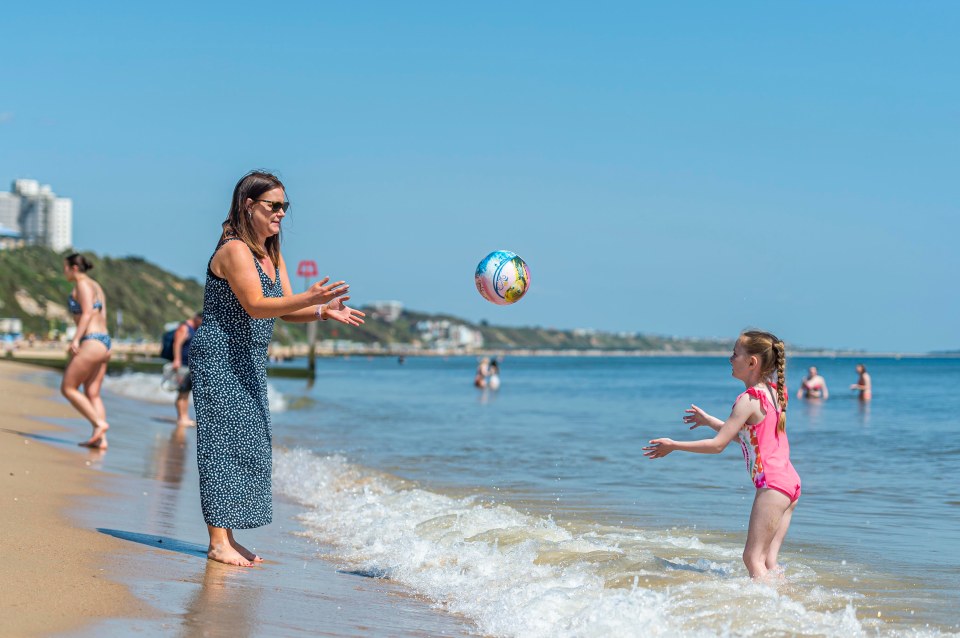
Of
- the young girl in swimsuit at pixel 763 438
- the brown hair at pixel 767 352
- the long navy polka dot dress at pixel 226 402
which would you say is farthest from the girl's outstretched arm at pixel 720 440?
the long navy polka dot dress at pixel 226 402

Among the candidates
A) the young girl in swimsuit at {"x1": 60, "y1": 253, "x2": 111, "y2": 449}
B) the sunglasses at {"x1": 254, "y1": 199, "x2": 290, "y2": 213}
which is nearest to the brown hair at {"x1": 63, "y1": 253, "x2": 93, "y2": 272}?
the young girl in swimsuit at {"x1": 60, "y1": 253, "x2": 111, "y2": 449}

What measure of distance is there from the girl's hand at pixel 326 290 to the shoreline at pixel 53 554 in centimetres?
158

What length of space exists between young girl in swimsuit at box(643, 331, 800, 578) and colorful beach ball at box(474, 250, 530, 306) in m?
2.43

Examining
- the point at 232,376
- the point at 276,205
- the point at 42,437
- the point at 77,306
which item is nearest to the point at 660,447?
the point at 232,376

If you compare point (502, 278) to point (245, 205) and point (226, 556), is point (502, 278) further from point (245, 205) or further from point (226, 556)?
point (226, 556)

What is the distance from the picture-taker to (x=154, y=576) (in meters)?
4.77

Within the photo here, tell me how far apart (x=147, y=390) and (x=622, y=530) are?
2011 cm

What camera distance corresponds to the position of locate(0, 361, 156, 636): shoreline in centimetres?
389

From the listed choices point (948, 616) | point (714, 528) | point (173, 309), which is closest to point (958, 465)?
point (714, 528)

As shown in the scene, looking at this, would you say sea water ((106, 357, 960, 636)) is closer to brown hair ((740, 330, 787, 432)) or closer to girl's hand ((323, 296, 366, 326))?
brown hair ((740, 330, 787, 432))

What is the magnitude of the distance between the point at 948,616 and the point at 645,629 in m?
1.55

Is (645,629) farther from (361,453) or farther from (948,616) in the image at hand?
(361,453)

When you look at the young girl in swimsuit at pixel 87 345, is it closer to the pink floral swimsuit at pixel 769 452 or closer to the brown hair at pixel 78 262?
the brown hair at pixel 78 262

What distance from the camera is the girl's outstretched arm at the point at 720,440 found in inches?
195
